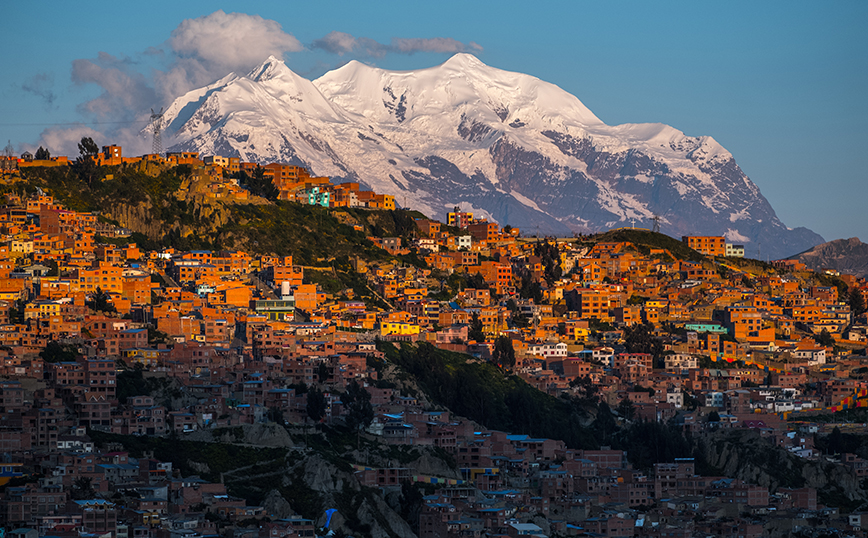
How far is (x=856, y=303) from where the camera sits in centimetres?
12006

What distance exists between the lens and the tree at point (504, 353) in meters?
94.6

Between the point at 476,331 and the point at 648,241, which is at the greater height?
the point at 648,241

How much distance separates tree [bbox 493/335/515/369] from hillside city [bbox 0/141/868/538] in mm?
140

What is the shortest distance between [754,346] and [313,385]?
3886 centimetres

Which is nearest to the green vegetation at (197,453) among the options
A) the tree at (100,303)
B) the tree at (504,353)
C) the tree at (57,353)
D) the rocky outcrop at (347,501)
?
the rocky outcrop at (347,501)

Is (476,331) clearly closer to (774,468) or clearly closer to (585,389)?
(585,389)

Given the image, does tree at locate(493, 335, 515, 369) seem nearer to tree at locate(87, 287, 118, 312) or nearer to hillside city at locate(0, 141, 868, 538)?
hillside city at locate(0, 141, 868, 538)

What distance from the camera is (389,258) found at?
116m

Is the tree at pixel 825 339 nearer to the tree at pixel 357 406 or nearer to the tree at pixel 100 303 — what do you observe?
the tree at pixel 357 406

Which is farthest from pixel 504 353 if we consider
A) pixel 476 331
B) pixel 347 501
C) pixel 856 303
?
pixel 856 303

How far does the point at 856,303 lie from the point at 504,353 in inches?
1547

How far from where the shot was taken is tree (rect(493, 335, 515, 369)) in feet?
310

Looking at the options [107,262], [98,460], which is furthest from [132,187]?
[98,460]

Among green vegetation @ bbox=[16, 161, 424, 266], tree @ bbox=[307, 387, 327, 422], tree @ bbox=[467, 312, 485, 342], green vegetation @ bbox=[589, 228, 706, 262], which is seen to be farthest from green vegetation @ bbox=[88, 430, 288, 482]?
green vegetation @ bbox=[589, 228, 706, 262]
